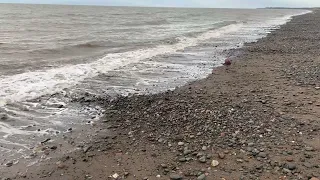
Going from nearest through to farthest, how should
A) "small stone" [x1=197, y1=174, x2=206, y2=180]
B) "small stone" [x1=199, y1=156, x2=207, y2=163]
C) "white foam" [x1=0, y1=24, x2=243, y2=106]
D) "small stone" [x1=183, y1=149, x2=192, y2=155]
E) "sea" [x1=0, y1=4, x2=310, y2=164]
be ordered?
"small stone" [x1=197, y1=174, x2=206, y2=180], "small stone" [x1=199, y1=156, x2=207, y2=163], "small stone" [x1=183, y1=149, x2=192, y2=155], "sea" [x1=0, y1=4, x2=310, y2=164], "white foam" [x1=0, y1=24, x2=243, y2=106]

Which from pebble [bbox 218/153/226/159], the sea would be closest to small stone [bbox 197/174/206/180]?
pebble [bbox 218/153/226/159]

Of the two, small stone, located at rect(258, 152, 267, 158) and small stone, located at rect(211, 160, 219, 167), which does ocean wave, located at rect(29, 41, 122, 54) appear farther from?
small stone, located at rect(258, 152, 267, 158)

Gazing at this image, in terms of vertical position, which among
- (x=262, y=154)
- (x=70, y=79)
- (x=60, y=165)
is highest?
(x=70, y=79)

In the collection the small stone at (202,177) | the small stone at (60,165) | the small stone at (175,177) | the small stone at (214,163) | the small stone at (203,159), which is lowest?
the small stone at (60,165)

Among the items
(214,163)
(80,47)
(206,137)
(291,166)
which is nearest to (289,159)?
(291,166)

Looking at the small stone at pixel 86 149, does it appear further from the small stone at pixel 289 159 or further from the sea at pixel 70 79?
the small stone at pixel 289 159

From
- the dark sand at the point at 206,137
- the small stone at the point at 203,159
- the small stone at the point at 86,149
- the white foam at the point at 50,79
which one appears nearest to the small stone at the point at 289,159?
the dark sand at the point at 206,137

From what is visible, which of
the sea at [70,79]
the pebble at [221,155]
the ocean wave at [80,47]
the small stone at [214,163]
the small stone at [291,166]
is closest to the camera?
the small stone at [291,166]

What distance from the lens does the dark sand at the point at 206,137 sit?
577 cm

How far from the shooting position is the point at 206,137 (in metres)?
6.98

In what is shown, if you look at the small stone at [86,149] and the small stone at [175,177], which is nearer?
the small stone at [175,177]

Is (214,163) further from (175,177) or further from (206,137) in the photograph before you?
(206,137)

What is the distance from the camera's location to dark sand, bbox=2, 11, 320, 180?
18.9 ft

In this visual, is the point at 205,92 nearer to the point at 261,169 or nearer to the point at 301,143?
the point at 301,143
